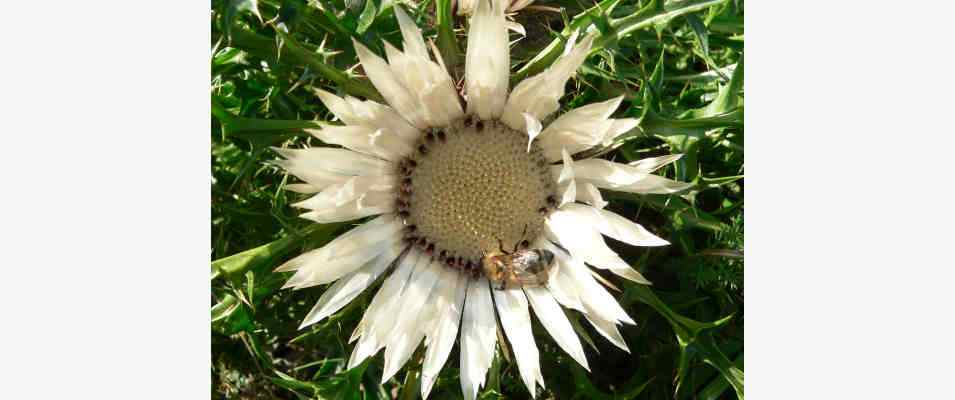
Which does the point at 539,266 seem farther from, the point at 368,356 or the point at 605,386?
the point at 605,386

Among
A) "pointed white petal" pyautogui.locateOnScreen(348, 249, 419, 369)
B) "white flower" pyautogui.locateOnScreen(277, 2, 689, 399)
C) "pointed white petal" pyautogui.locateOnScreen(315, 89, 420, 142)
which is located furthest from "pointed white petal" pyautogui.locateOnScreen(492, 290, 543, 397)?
"pointed white petal" pyautogui.locateOnScreen(315, 89, 420, 142)

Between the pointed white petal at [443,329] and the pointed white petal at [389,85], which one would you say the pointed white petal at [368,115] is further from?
the pointed white petal at [443,329]

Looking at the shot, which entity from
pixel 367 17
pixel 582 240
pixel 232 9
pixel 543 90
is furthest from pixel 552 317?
pixel 232 9

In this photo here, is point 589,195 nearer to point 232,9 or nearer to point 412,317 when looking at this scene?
point 412,317

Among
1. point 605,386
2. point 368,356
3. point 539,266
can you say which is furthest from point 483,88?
point 605,386

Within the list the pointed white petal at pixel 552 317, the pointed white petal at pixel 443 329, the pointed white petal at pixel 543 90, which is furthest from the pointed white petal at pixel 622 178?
the pointed white petal at pixel 443 329
